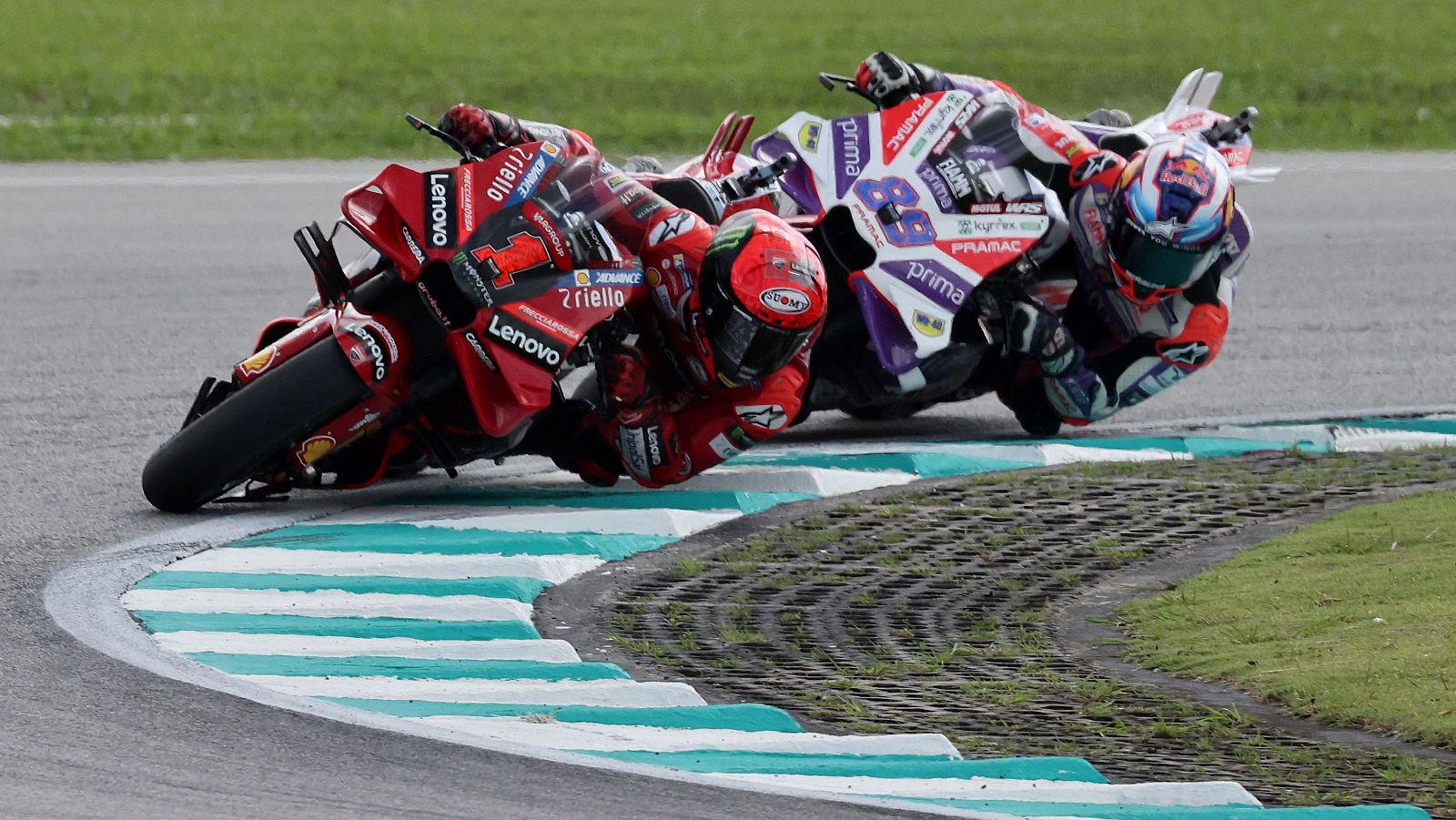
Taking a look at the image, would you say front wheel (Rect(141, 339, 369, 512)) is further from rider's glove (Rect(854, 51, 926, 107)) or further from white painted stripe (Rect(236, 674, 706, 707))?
rider's glove (Rect(854, 51, 926, 107))

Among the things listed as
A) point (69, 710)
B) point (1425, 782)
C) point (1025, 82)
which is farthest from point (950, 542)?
point (1025, 82)

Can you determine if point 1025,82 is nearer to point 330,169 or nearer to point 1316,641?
point 330,169

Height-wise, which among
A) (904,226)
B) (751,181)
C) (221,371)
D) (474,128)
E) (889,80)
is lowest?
(221,371)

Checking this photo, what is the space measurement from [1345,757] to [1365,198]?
9.36 m

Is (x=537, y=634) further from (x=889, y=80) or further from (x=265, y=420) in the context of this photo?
(x=889, y=80)

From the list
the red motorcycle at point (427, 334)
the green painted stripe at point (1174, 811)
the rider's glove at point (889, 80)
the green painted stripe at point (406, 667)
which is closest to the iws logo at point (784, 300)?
the red motorcycle at point (427, 334)

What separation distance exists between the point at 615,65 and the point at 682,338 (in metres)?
10.9

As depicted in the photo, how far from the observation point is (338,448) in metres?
6.97

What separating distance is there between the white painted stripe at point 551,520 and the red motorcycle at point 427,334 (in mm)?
263

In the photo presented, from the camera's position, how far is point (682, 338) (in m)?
7.20

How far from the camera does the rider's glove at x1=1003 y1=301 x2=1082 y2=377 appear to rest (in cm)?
821

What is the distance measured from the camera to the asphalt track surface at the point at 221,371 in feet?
14.7

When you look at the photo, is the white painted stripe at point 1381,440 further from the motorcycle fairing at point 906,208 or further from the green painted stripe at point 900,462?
the motorcycle fairing at point 906,208

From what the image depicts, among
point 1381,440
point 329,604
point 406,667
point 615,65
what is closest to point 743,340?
point 329,604
